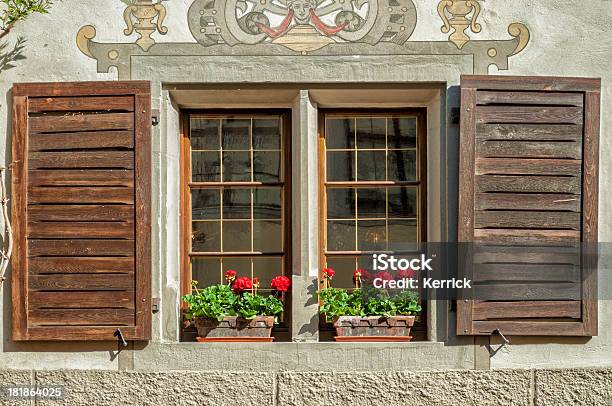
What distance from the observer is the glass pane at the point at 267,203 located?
6418 millimetres

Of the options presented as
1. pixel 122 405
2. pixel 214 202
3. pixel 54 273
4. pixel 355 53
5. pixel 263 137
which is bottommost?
pixel 122 405

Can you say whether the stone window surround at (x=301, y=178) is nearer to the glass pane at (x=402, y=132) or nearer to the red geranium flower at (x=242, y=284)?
the glass pane at (x=402, y=132)

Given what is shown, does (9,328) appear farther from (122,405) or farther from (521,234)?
(521,234)

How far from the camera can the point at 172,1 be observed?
608 cm

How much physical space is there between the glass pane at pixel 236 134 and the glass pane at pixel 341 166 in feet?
2.06

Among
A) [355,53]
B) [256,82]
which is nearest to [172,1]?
[256,82]

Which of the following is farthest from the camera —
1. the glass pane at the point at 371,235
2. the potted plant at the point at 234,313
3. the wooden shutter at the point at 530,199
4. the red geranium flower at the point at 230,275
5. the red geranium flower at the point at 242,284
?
the glass pane at the point at 371,235

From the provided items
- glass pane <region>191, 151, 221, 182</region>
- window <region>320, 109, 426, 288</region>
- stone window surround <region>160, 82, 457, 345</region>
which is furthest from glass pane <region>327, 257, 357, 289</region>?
glass pane <region>191, 151, 221, 182</region>

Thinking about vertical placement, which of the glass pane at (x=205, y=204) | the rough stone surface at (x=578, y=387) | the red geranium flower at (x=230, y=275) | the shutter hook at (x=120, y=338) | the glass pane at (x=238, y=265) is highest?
the glass pane at (x=205, y=204)

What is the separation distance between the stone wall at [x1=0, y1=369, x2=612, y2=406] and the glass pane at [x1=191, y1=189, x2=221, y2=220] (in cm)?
118

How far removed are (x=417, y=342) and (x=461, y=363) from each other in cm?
34

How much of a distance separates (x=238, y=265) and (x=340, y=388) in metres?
1.19

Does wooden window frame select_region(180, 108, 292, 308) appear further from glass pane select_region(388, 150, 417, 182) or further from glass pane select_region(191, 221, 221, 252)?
glass pane select_region(388, 150, 417, 182)

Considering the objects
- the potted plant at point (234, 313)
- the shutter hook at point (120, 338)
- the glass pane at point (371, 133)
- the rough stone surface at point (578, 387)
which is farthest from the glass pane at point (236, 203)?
the rough stone surface at point (578, 387)
